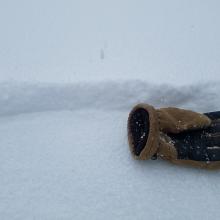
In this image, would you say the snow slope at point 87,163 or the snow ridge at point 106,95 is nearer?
the snow slope at point 87,163

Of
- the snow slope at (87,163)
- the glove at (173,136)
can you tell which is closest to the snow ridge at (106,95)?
the snow slope at (87,163)

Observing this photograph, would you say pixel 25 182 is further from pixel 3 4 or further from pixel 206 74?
pixel 3 4

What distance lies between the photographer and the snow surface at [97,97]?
1.07 m

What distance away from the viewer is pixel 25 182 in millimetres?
1106

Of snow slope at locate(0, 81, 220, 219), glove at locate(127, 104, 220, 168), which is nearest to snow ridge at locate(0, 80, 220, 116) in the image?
snow slope at locate(0, 81, 220, 219)

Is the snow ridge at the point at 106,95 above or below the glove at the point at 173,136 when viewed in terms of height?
above

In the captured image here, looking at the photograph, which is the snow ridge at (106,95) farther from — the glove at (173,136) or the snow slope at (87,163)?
the glove at (173,136)

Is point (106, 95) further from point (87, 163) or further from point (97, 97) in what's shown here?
point (87, 163)

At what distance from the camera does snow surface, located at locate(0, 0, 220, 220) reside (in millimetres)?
1074

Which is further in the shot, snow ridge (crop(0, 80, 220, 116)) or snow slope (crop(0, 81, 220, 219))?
snow ridge (crop(0, 80, 220, 116))

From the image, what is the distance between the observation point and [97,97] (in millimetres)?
1268

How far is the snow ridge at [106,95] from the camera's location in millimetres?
1250

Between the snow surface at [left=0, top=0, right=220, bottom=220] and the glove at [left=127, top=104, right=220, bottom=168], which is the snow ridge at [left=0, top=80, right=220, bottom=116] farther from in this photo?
the glove at [left=127, top=104, right=220, bottom=168]

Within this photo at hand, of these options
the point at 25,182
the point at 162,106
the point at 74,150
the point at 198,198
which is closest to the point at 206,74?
the point at 162,106
